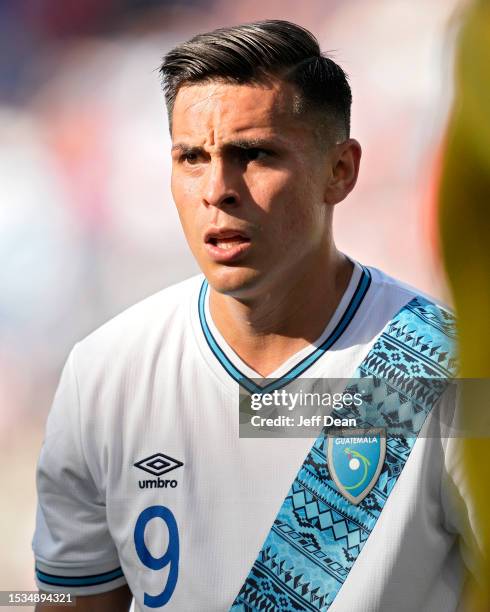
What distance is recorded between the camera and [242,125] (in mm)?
1841

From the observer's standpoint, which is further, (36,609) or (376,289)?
(36,609)

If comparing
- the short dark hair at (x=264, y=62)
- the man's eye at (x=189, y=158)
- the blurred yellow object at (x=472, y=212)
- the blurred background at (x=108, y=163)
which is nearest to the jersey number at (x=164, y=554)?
the man's eye at (x=189, y=158)

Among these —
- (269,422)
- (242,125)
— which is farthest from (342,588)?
(242,125)

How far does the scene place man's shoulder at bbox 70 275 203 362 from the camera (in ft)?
6.74

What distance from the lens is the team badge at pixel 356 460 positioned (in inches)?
73.3

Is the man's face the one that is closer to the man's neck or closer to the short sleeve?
the man's neck

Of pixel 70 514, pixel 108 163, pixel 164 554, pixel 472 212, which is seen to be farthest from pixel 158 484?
pixel 108 163

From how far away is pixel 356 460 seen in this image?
1.89m

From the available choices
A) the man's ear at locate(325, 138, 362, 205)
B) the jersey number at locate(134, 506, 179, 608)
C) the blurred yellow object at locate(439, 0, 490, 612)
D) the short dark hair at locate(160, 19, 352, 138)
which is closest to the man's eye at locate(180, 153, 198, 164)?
the short dark hair at locate(160, 19, 352, 138)

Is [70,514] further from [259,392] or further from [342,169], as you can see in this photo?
[342,169]

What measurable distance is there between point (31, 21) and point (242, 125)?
231cm

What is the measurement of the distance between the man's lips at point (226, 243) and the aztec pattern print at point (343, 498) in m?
0.37

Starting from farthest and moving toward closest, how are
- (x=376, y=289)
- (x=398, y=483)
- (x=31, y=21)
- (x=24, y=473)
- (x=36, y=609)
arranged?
(x=31, y=21) → (x=24, y=473) → (x=36, y=609) → (x=376, y=289) → (x=398, y=483)

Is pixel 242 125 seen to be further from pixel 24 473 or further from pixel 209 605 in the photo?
pixel 24 473
